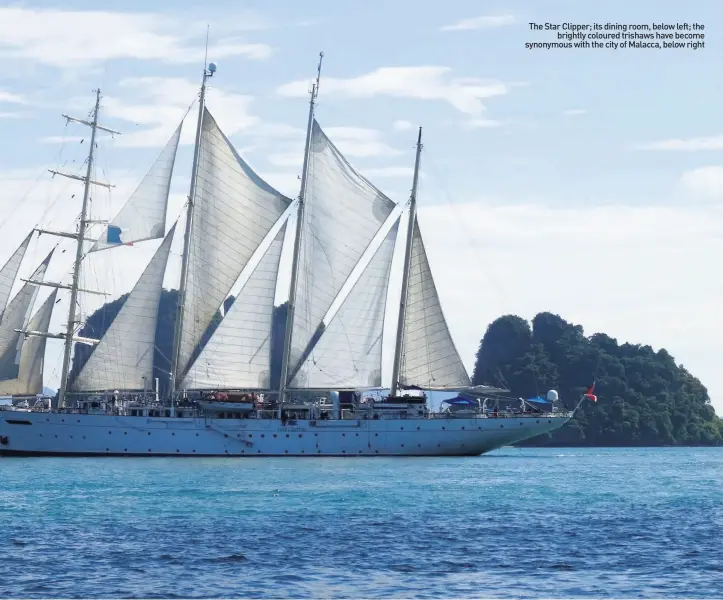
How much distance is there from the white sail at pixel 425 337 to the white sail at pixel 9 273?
23.2 m

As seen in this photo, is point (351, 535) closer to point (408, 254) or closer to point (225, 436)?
point (225, 436)

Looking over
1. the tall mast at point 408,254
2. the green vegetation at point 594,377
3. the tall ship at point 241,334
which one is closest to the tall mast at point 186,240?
the tall ship at point 241,334

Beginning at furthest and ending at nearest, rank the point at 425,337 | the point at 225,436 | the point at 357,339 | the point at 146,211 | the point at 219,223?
the point at 425,337
the point at 225,436
the point at 357,339
the point at 219,223
the point at 146,211

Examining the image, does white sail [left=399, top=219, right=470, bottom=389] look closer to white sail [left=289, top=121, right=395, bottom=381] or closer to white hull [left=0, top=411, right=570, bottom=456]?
white hull [left=0, top=411, right=570, bottom=456]

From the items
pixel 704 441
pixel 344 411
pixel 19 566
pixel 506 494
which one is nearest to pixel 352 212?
pixel 344 411

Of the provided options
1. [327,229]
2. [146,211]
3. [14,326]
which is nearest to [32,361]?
[14,326]

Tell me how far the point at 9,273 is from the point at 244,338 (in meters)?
14.0

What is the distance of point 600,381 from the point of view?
163250 millimetres

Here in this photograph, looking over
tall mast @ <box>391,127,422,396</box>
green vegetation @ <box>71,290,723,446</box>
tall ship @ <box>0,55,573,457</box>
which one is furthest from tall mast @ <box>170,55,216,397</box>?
green vegetation @ <box>71,290,723,446</box>

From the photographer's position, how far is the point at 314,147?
77.5m

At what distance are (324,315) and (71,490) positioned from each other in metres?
29.1

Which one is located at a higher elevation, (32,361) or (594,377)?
(594,377)

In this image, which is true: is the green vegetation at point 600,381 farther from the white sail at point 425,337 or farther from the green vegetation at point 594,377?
the white sail at point 425,337

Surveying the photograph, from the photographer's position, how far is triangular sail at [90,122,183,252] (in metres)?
74.3
